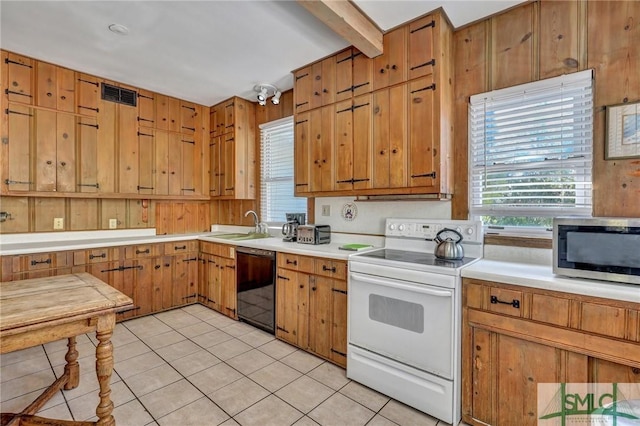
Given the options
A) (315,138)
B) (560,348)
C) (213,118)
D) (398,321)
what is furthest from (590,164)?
(213,118)

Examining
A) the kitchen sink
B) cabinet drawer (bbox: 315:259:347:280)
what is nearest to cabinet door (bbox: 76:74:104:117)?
the kitchen sink

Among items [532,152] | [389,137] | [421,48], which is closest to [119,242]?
[389,137]

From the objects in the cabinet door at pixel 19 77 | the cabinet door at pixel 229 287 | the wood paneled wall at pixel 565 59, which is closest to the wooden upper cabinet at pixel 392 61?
the wood paneled wall at pixel 565 59

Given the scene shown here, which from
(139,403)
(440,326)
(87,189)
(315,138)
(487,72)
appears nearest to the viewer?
(440,326)

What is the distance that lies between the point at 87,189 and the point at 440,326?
373 cm

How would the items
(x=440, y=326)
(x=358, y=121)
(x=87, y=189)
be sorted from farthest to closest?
(x=87, y=189)
(x=358, y=121)
(x=440, y=326)

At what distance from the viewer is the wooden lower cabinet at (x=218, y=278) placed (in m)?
3.46

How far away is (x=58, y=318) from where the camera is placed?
56.6 inches

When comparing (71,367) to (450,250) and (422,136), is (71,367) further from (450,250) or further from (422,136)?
(422,136)

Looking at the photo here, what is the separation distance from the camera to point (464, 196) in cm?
238

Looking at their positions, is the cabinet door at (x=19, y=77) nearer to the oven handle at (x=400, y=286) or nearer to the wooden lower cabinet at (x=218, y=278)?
the wooden lower cabinet at (x=218, y=278)

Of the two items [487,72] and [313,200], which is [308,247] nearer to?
[313,200]

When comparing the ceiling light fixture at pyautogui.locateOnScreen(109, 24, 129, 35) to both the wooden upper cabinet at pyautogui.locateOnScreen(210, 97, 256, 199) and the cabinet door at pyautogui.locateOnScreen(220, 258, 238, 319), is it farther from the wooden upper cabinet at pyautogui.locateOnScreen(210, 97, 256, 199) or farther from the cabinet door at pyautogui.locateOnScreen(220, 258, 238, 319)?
the cabinet door at pyautogui.locateOnScreen(220, 258, 238, 319)

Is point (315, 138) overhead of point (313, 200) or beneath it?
overhead
